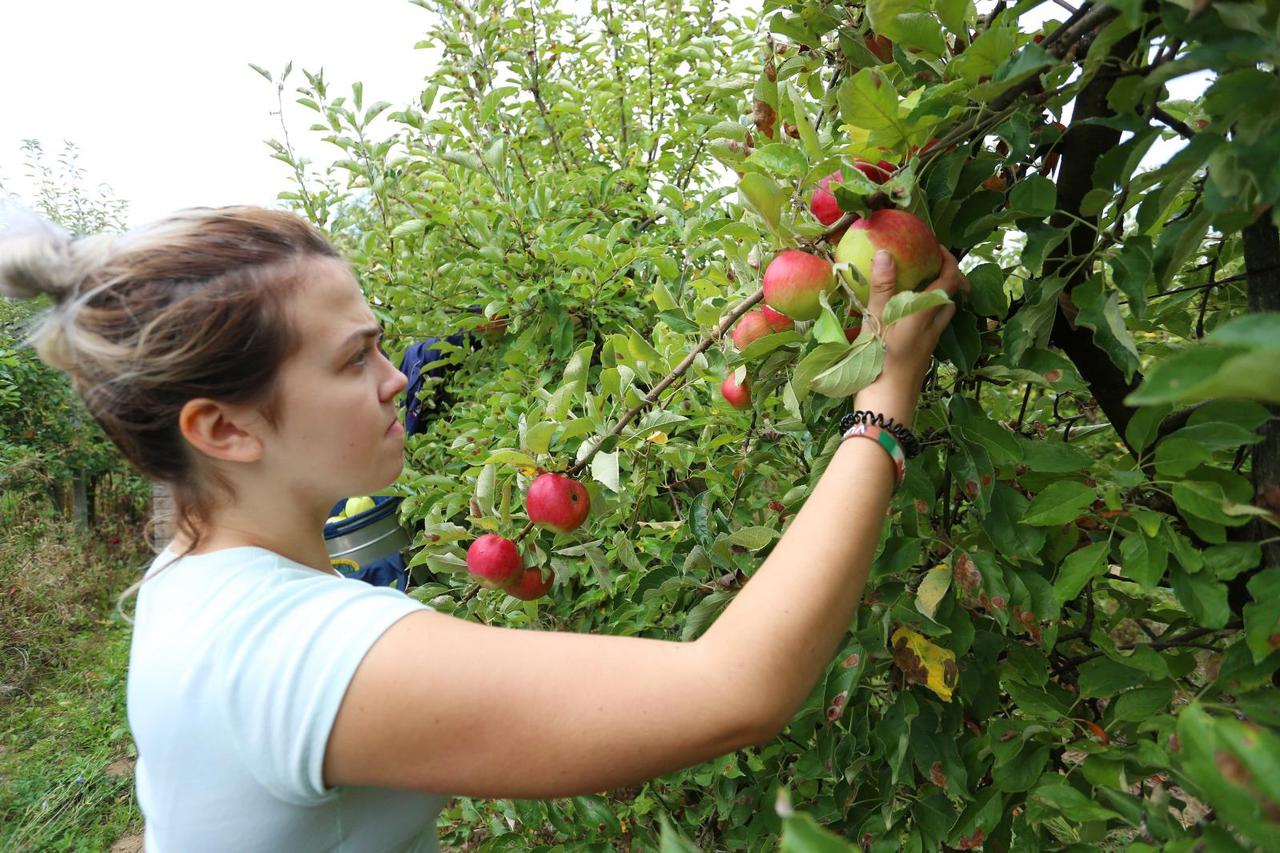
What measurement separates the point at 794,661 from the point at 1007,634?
0.53 m

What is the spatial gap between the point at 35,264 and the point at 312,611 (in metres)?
0.57

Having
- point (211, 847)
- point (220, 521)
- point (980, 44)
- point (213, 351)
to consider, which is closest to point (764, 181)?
point (980, 44)

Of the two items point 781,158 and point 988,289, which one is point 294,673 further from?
point 988,289

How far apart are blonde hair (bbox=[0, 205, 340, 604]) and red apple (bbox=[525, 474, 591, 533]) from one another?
1.11 feet

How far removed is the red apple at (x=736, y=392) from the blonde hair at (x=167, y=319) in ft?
1.77

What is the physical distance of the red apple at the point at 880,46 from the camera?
39.4 inches

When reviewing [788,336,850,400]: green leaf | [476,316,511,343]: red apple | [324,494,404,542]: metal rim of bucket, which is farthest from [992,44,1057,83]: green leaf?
[324,494,404,542]: metal rim of bucket

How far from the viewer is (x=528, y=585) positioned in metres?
1.25

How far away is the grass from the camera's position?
3.40 meters

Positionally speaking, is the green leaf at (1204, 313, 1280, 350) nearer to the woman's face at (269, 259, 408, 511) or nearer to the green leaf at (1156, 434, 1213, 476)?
the green leaf at (1156, 434, 1213, 476)

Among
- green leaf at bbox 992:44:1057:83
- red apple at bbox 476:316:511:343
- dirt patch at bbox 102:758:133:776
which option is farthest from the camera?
dirt patch at bbox 102:758:133:776

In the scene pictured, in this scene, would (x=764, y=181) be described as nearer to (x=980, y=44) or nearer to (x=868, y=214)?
(x=868, y=214)

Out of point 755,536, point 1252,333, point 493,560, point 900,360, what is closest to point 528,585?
point 493,560

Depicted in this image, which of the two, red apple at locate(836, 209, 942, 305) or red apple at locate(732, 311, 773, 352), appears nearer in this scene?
red apple at locate(836, 209, 942, 305)
